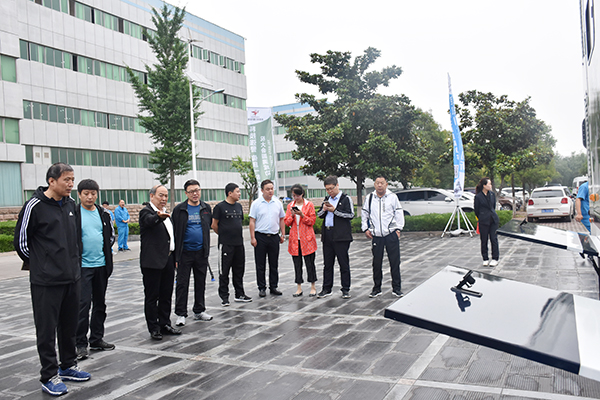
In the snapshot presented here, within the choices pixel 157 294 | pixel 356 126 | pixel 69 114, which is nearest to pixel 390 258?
pixel 157 294

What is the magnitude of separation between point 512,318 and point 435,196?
1802 cm

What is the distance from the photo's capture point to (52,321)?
396 cm

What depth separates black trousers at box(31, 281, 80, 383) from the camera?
3.90 meters

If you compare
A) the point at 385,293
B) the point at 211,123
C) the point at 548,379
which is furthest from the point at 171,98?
the point at 548,379

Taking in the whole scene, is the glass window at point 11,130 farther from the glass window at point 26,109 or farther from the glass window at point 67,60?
the glass window at point 67,60

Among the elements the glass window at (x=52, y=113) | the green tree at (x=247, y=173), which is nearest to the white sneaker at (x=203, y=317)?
the glass window at (x=52, y=113)

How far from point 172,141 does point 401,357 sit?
78.8 feet

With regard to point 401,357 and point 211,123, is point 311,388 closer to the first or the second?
point 401,357

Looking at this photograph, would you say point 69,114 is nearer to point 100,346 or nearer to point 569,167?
point 100,346

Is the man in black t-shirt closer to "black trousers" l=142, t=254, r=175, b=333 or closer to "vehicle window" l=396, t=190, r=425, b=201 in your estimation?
"black trousers" l=142, t=254, r=175, b=333

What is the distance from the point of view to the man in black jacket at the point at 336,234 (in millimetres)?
7234

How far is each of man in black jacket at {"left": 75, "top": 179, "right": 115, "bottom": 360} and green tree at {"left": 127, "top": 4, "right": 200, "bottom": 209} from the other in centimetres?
2159

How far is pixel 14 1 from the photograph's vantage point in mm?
25016

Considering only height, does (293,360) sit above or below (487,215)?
below
